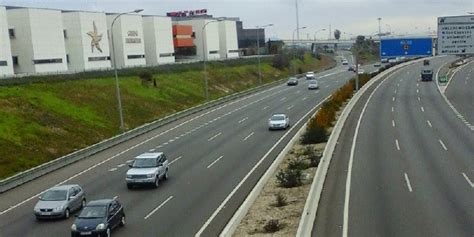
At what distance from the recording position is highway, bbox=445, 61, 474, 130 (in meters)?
49.6

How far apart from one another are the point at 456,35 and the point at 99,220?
47.8 meters

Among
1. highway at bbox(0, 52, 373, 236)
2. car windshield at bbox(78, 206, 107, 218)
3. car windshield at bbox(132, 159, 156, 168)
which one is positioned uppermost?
car windshield at bbox(78, 206, 107, 218)

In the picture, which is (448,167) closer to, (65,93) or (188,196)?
(188,196)

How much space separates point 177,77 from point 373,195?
199 ft

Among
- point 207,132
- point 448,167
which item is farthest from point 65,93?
point 448,167

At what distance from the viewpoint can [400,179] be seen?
26.3 m

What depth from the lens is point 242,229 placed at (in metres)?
19.7

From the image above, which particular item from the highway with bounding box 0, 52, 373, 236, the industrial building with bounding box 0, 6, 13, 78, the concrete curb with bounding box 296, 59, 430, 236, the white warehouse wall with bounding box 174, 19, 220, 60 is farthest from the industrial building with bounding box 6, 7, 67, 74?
the white warehouse wall with bounding box 174, 19, 220, 60

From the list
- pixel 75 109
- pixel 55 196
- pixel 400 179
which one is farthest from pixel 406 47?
pixel 55 196

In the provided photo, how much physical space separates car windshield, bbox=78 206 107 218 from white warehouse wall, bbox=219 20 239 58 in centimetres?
11009

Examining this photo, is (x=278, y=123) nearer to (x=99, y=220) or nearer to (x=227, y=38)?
(x=99, y=220)

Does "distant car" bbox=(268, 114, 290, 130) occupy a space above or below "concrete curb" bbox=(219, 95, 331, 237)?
below

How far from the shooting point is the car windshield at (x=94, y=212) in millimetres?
21156

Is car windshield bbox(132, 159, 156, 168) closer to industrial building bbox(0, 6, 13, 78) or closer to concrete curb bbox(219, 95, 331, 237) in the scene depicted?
concrete curb bbox(219, 95, 331, 237)
